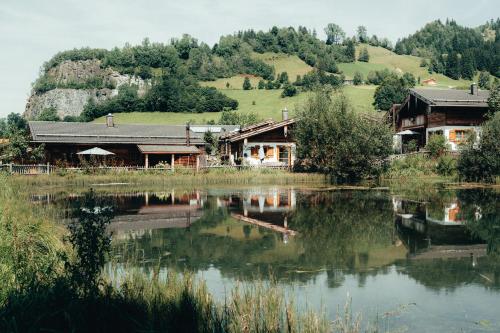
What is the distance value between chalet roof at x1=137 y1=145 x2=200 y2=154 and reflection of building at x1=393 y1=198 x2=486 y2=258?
2396 cm

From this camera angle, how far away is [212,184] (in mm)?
33344

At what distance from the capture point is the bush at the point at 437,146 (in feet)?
123

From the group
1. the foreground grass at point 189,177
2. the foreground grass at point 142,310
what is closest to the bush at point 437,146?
the foreground grass at point 189,177

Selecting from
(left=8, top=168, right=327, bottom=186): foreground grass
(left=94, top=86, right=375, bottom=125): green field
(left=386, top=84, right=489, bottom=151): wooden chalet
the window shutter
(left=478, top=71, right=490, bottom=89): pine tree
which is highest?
(left=478, top=71, right=490, bottom=89): pine tree

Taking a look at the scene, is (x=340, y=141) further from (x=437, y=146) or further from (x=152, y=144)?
(x=152, y=144)

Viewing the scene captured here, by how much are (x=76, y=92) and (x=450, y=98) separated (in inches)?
4408

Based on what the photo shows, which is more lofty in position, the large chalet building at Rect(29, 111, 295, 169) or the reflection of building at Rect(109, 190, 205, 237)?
the large chalet building at Rect(29, 111, 295, 169)

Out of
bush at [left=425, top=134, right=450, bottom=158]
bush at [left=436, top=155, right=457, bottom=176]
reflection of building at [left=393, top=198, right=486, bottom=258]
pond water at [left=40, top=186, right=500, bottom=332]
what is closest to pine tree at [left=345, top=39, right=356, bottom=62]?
bush at [left=425, top=134, right=450, bottom=158]

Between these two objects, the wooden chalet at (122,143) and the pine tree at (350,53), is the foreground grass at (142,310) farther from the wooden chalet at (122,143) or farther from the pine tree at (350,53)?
the pine tree at (350,53)

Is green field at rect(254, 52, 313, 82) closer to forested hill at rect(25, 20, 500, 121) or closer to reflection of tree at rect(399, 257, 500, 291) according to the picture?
forested hill at rect(25, 20, 500, 121)

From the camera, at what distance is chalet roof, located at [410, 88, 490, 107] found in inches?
1640

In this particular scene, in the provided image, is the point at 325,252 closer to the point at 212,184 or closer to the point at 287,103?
the point at 212,184

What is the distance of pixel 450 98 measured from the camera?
42594 millimetres

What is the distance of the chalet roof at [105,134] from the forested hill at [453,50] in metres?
86.1
